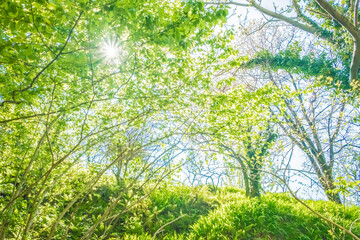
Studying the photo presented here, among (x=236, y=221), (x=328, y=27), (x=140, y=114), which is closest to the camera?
(x=140, y=114)

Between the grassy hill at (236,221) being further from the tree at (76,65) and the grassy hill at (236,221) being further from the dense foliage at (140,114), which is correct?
the tree at (76,65)

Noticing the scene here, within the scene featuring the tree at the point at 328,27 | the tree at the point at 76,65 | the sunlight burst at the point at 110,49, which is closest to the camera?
the tree at the point at 76,65

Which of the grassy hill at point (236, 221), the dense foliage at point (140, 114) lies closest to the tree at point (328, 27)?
the dense foliage at point (140, 114)

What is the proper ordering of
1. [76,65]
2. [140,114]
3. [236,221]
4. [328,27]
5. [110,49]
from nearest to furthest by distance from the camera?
[76,65] → [110,49] → [140,114] → [236,221] → [328,27]

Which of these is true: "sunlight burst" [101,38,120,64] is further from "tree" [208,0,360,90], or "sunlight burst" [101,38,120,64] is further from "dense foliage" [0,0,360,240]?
"tree" [208,0,360,90]

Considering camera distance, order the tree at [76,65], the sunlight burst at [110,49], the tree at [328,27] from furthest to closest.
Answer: the tree at [328,27] → the sunlight burst at [110,49] → the tree at [76,65]

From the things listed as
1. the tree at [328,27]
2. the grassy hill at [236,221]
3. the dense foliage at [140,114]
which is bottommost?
the grassy hill at [236,221]

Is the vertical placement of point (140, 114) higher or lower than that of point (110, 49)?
lower

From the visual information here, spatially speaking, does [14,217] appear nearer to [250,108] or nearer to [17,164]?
[17,164]

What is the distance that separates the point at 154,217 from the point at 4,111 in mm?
5368

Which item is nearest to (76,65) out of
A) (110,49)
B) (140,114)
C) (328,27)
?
(110,49)

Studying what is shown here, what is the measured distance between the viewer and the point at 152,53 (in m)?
3.17

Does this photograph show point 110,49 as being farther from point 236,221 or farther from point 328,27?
point 328,27

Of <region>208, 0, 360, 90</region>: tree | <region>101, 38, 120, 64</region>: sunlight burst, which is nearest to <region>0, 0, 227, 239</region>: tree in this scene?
<region>101, 38, 120, 64</region>: sunlight burst
